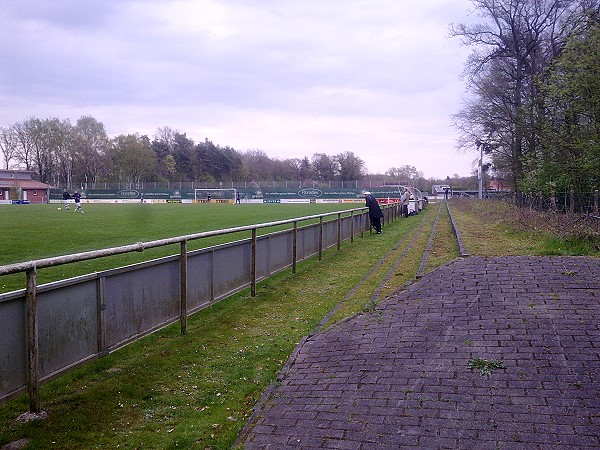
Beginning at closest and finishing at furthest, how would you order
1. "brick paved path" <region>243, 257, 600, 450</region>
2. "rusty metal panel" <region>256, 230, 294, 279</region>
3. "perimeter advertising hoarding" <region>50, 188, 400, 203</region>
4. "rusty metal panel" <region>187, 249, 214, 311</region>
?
"brick paved path" <region>243, 257, 600, 450</region>, "rusty metal panel" <region>187, 249, 214, 311</region>, "rusty metal panel" <region>256, 230, 294, 279</region>, "perimeter advertising hoarding" <region>50, 188, 400, 203</region>

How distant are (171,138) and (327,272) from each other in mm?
94851

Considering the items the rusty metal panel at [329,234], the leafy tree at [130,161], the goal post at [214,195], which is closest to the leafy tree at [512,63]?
the rusty metal panel at [329,234]

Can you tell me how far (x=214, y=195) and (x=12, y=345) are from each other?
71.8 meters

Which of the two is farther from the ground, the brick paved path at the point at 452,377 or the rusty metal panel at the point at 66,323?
the rusty metal panel at the point at 66,323

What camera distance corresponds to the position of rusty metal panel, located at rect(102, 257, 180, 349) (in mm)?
4973

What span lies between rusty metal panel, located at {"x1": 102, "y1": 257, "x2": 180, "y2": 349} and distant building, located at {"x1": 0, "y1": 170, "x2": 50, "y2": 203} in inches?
2765

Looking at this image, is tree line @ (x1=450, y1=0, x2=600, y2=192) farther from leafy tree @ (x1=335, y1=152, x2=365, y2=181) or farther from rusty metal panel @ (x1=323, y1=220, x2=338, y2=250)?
leafy tree @ (x1=335, y1=152, x2=365, y2=181)

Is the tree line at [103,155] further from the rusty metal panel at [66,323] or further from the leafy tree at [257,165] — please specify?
the rusty metal panel at [66,323]

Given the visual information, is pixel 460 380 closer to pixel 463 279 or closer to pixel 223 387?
pixel 223 387

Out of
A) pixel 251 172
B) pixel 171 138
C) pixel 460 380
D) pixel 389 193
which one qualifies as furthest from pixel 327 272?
pixel 251 172

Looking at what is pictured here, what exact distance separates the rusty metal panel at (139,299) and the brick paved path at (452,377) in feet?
4.90

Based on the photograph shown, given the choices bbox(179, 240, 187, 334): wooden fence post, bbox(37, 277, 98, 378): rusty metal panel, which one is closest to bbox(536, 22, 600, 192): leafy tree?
bbox(179, 240, 187, 334): wooden fence post

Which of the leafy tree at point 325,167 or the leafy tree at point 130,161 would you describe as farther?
the leafy tree at point 325,167

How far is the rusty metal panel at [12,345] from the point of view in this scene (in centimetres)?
374
